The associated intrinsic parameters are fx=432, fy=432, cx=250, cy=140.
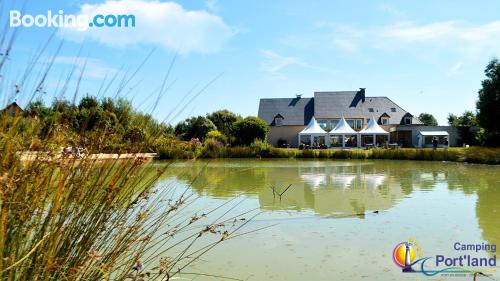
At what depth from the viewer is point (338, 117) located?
3697 centimetres

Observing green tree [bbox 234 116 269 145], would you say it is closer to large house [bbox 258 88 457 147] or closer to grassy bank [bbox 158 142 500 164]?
grassy bank [bbox 158 142 500 164]

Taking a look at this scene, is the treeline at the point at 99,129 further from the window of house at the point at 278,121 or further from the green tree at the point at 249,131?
the window of house at the point at 278,121

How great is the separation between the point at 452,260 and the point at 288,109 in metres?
33.8

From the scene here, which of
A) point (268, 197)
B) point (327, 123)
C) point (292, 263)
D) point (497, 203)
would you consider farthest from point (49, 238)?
point (327, 123)

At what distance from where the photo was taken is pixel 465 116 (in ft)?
122

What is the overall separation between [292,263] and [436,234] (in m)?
2.49

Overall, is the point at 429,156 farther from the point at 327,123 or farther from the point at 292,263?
the point at 292,263

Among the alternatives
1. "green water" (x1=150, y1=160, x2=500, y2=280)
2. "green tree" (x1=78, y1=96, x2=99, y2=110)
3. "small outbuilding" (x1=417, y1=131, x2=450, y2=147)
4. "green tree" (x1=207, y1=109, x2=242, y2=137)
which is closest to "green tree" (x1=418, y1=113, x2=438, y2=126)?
"small outbuilding" (x1=417, y1=131, x2=450, y2=147)

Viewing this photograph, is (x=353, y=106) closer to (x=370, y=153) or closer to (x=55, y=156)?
(x=370, y=153)

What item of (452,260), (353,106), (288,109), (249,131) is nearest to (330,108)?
(353,106)

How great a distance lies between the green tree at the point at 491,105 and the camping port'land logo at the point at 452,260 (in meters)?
20.8

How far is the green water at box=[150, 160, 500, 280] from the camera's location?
443 centimetres

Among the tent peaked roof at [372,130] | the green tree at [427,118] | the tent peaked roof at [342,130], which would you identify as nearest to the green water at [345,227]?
the tent peaked roof at [372,130]

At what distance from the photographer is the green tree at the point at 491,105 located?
76.1 feet
